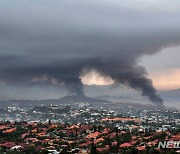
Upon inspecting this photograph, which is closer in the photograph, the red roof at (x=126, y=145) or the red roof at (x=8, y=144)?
the red roof at (x=126, y=145)

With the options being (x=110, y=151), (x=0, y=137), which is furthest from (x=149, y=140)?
(x=0, y=137)

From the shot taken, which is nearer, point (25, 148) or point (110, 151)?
point (110, 151)

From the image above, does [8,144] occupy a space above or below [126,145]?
below

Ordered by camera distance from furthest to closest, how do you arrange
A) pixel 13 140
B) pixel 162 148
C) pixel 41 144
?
pixel 13 140
pixel 41 144
pixel 162 148

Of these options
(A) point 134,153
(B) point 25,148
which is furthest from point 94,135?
(A) point 134,153

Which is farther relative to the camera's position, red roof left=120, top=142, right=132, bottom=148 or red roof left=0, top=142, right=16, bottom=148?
red roof left=0, top=142, right=16, bottom=148

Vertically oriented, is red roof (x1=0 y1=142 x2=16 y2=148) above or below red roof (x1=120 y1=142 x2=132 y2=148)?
below

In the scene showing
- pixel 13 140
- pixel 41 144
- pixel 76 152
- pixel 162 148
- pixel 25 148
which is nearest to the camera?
pixel 162 148

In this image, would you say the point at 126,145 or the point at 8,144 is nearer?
the point at 126,145

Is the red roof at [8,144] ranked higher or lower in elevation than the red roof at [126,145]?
lower

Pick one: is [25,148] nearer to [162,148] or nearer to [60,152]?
[60,152]
